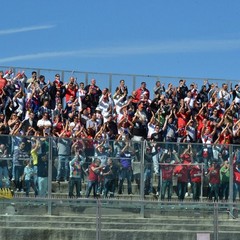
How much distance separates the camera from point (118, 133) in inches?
1250

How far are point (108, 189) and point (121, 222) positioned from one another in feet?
14.1

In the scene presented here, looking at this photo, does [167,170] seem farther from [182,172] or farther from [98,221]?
[98,221]

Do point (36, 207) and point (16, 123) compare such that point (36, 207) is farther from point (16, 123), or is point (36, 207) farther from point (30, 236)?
point (16, 123)

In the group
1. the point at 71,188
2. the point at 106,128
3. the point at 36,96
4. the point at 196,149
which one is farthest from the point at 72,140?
the point at 36,96

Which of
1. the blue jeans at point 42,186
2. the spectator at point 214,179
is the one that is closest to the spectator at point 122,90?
the spectator at point 214,179

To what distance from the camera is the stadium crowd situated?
2541cm

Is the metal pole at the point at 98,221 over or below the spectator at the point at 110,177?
below

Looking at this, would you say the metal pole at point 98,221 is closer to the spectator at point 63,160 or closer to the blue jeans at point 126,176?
the spectator at point 63,160

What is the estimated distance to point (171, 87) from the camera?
123ft

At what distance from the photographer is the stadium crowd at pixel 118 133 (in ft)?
83.4

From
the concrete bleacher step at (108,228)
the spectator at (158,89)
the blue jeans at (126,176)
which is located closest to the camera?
the concrete bleacher step at (108,228)

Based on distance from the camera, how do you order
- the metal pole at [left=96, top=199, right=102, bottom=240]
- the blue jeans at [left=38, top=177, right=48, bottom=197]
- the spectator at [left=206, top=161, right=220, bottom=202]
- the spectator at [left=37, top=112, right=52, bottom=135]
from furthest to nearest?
the spectator at [left=37, top=112, right=52, bottom=135] < the spectator at [left=206, top=161, right=220, bottom=202] < the blue jeans at [left=38, top=177, right=48, bottom=197] < the metal pole at [left=96, top=199, right=102, bottom=240]

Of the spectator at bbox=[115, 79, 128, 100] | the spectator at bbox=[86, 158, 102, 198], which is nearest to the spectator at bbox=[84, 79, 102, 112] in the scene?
the spectator at bbox=[115, 79, 128, 100]

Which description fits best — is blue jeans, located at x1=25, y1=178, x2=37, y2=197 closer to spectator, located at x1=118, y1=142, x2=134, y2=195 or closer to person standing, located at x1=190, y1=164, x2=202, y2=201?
spectator, located at x1=118, y1=142, x2=134, y2=195
